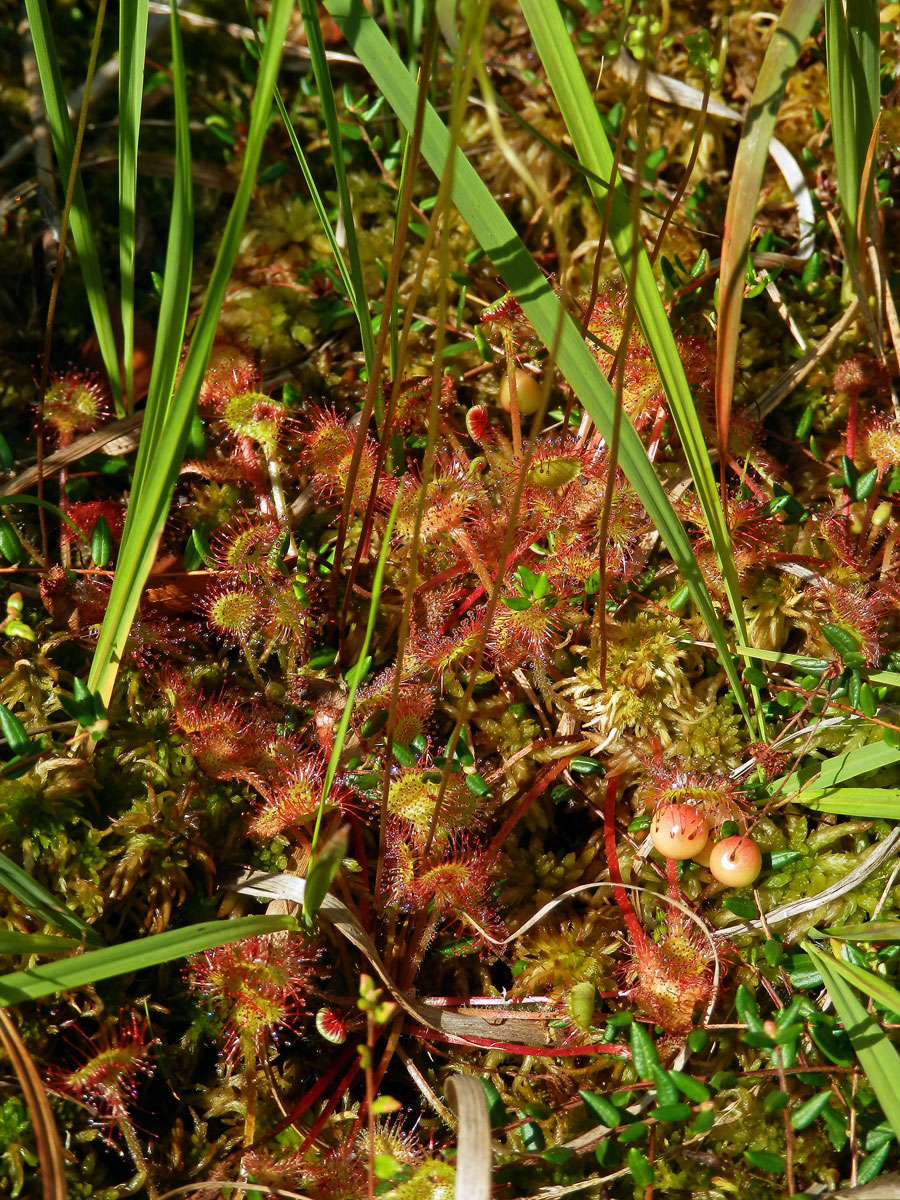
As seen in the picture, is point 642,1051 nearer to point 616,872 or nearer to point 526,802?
point 616,872

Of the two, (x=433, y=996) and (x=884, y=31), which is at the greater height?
(x=884, y=31)

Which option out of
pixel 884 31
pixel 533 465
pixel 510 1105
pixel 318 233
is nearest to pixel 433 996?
pixel 510 1105

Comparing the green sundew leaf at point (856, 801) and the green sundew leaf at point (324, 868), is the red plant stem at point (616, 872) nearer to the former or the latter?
the green sundew leaf at point (856, 801)

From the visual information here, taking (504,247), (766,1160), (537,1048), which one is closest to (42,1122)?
(537,1048)

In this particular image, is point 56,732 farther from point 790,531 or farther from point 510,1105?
Answer: point 790,531

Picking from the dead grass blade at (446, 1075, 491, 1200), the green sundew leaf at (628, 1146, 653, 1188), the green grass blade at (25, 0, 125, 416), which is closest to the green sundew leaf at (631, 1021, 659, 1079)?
the green sundew leaf at (628, 1146, 653, 1188)

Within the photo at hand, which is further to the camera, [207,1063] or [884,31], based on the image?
[884,31]
